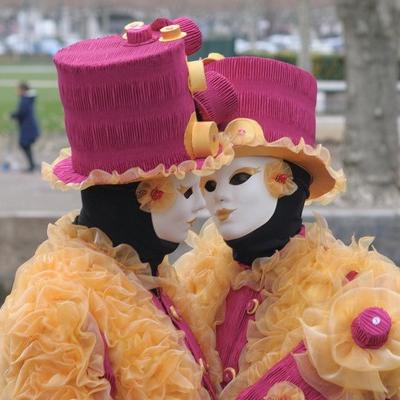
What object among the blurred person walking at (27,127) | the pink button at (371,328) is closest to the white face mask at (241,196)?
the pink button at (371,328)

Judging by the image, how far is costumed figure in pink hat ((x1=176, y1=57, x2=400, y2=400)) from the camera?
9.90 ft

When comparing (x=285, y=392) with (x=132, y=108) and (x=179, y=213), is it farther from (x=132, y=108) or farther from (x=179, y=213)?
(x=132, y=108)

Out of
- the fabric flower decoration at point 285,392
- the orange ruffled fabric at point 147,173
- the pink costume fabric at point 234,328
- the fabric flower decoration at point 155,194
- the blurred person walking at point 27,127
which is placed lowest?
the blurred person walking at point 27,127

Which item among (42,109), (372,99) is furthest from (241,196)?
(42,109)

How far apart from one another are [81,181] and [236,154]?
1.85 feet

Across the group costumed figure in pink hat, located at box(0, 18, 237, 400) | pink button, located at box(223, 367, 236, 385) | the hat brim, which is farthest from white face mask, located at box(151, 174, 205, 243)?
pink button, located at box(223, 367, 236, 385)

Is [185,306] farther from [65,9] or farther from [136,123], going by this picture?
[65,9]

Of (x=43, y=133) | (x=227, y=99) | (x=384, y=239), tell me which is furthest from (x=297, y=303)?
(x=43, y=133)

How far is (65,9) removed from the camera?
55344 millimetres

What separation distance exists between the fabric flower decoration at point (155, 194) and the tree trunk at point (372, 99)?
6.71m

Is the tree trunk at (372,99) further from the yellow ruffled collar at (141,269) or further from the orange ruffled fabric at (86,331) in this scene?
the orange ruffled fabric at (86,331)

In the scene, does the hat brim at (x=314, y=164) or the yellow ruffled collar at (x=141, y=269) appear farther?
the hat brim at (x=314, y=164)

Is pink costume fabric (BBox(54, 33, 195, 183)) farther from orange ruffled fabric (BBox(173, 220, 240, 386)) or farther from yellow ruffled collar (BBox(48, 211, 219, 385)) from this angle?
orange ruffled fabric (BBox(173, 220, 240, 386))

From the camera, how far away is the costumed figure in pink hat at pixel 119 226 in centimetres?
264
